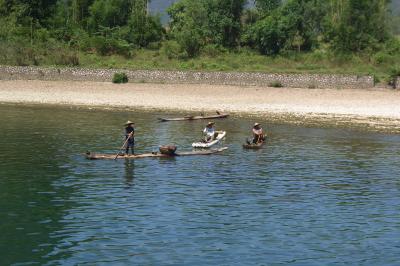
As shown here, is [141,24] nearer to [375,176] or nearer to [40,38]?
[40,38]

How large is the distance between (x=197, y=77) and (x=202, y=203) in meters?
41.7

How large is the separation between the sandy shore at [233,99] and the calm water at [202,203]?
907cm

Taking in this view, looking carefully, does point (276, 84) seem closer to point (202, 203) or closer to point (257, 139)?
point (257, 139)

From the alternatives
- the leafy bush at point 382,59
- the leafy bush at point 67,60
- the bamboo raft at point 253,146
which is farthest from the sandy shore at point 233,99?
the leafy bush at point 382,59

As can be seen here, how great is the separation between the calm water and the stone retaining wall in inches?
837

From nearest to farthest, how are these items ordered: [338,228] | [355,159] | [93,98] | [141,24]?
[338,228]
[355,159]
[93,98]
[141,24]

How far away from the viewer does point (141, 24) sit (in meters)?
90.1

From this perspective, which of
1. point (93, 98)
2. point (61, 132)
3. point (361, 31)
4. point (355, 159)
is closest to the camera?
point (355, 159)

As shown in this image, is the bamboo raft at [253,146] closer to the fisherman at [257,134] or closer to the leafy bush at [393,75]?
the fisherman at [257,134]

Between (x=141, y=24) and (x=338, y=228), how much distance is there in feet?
229

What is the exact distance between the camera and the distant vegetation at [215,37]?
2982 inches

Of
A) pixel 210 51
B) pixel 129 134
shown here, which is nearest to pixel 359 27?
pixel 210 51

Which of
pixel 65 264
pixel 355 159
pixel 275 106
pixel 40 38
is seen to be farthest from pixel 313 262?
pixel 40 38

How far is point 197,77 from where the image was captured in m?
67.4
